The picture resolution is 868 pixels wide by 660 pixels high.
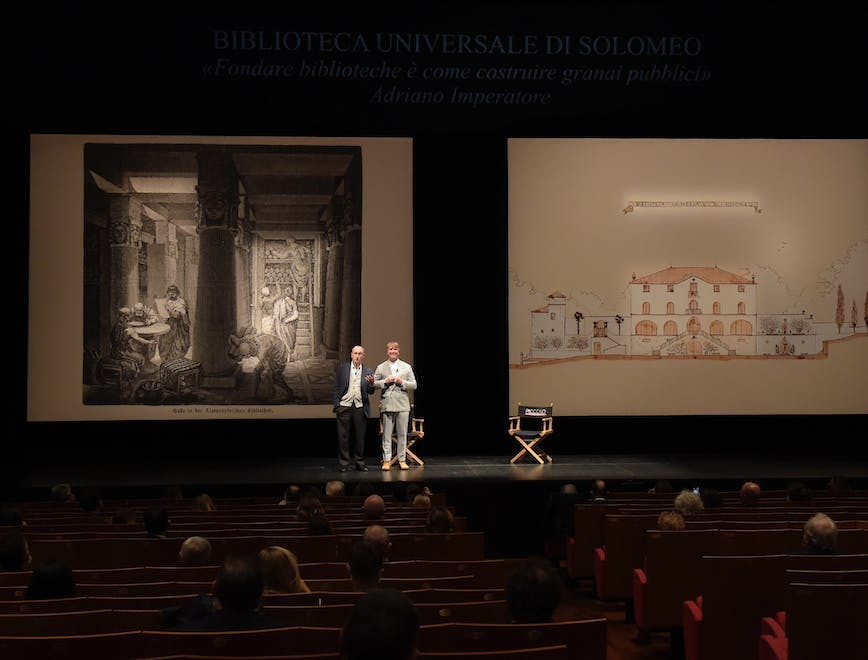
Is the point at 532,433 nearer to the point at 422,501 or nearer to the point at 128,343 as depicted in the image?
the point at 422,501

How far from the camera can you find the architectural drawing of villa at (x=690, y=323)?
12016mm

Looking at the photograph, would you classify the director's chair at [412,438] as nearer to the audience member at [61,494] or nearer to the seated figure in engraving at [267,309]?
the seated figure in engraving at [267,309]

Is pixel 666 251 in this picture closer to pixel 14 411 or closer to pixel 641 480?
pixel 641 480

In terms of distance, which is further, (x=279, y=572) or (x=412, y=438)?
(x=412, y=438)

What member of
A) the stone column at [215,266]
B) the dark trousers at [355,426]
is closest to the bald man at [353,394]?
the dark trousers at [355,426]

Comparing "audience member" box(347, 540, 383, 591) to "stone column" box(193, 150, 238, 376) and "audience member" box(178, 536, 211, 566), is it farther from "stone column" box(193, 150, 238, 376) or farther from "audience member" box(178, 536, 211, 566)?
"stone column" box(193, 150, 238, 376)

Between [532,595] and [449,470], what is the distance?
24.3 ft

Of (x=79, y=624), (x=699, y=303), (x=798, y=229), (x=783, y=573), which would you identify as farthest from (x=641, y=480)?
(x=79, y=624)

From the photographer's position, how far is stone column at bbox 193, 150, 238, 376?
11.7 meters

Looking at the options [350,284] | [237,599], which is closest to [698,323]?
[350,284]

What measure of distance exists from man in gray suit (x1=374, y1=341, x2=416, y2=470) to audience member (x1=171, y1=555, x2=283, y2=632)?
7.06 m

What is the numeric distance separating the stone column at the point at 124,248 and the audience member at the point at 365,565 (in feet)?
29.2

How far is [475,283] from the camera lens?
474 inches

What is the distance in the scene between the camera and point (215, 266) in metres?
11.7
